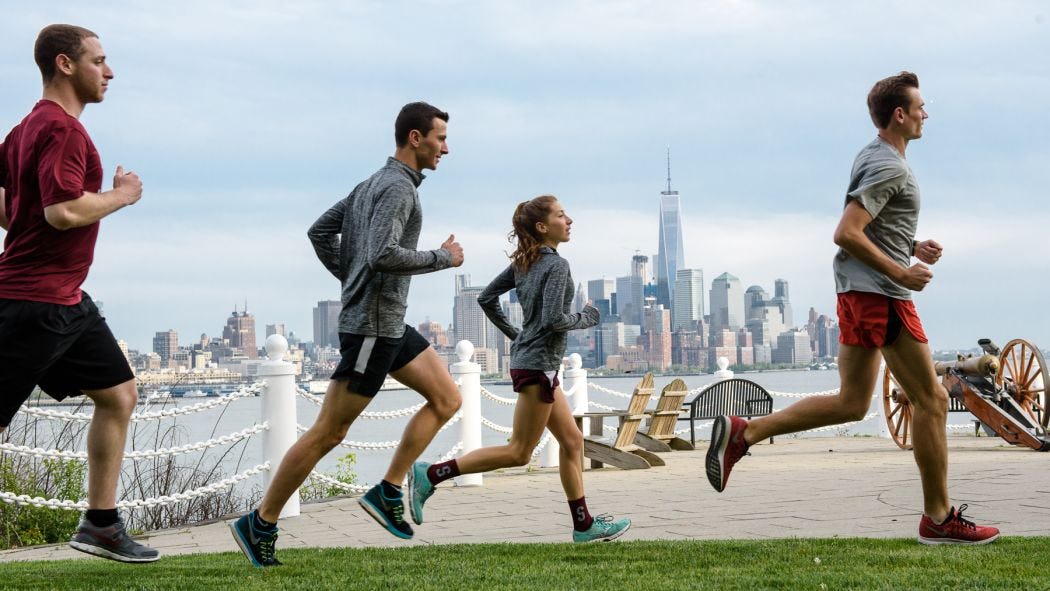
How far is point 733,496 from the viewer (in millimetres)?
8141

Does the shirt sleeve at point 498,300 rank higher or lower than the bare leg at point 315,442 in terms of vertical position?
higher

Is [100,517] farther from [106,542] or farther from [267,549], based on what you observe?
[267,549]

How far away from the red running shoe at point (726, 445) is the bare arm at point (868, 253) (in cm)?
106

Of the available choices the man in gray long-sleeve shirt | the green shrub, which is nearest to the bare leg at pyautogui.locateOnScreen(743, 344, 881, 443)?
the man in gray long-sleeve shirt

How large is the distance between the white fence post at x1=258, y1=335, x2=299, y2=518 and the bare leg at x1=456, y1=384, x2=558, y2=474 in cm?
258

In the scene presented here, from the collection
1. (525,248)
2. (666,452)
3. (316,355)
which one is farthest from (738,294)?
(525,248)

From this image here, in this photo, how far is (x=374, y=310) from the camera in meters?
4.88

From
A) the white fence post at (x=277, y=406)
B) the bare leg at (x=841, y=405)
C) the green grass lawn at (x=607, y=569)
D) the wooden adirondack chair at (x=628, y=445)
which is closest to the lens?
the green grass lawn at (x=607, y=569)

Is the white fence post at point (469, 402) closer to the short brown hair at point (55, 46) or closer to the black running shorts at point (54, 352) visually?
the black running shorts at point (54, 352)

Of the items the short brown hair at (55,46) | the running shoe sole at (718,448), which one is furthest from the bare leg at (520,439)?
the short brown hair at (55,46)

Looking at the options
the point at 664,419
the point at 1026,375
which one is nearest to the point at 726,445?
the point at 664,419

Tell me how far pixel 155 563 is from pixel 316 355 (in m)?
23.2

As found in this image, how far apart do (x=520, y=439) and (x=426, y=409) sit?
2.20ft

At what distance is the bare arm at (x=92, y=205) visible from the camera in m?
4.23
